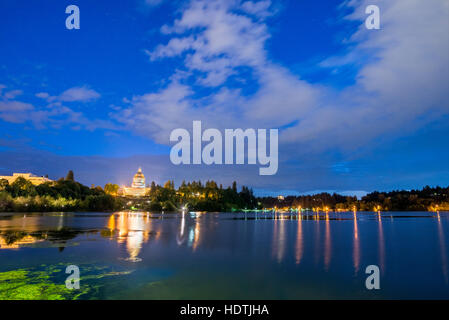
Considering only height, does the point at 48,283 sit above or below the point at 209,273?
above

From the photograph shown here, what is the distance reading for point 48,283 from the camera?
16406mm

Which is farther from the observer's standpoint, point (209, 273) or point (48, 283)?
point (209, 273)

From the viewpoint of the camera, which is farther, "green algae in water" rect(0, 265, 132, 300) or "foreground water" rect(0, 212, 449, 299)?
"foreground water" rect(0, 212, 449, 299)

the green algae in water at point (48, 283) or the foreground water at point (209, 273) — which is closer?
the green algae in water at point (48, 283)

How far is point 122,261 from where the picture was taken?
23.3 m

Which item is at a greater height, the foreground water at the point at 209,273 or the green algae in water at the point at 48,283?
the green algae in water at the point at 48,283

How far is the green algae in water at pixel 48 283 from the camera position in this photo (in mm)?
14133

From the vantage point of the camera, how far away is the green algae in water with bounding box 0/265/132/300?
14.1 metres

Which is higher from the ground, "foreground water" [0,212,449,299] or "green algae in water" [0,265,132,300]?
"green algae in water" [0,265,132,300]
